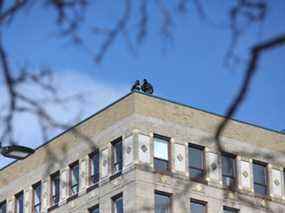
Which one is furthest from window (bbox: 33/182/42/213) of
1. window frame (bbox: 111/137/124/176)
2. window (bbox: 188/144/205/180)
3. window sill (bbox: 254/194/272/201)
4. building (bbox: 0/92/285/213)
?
window sill (bbox: 254/194/272/201)

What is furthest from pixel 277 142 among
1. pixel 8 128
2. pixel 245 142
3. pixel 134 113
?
pixel 8 128

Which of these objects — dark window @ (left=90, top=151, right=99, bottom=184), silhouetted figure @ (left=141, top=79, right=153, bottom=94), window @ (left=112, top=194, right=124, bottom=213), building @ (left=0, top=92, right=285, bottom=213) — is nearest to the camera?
window @ (left=112, top=194, right=124, bottom=213)

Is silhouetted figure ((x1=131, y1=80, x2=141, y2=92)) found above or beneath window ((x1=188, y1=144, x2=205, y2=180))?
above

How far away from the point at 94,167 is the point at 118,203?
2.85 metres

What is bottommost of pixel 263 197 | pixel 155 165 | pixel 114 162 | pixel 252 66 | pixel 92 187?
pixel 252 66

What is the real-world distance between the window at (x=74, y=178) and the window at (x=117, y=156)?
2.65 meters

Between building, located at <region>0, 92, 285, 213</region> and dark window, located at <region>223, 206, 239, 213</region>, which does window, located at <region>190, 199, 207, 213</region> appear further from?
dark window, located at <region>223, 206, 239, 213</region>

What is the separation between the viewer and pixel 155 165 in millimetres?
44781

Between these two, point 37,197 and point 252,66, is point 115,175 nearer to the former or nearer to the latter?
point 37,197

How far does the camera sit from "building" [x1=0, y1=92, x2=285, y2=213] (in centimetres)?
4434

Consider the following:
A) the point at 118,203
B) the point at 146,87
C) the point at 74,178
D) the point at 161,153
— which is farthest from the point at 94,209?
the point at 146,87

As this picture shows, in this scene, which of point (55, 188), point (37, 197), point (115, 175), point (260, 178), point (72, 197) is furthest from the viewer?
point (37, 197)

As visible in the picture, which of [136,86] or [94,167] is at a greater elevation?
[136,86]

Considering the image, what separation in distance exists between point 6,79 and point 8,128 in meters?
0.80
